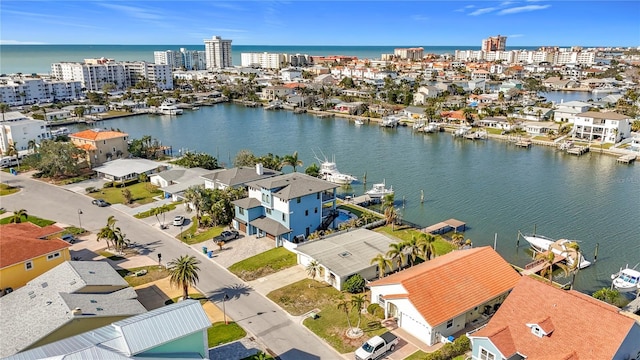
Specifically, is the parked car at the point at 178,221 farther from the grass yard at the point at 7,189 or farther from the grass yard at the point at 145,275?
the grass yard at the point at 7,189

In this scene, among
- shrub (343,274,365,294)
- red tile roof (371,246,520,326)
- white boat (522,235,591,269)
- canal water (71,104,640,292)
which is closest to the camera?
red tile roof (371,246,520,326)

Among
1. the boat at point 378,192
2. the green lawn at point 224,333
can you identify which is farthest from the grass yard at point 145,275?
the boat at point 378,192

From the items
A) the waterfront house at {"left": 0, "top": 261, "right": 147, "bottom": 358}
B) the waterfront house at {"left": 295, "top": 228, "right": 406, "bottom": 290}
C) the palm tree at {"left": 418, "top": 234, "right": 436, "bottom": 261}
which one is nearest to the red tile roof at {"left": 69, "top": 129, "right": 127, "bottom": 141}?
the waterfront house at {"left": 0, "top": 261, "right": 147, "bottom": 358}

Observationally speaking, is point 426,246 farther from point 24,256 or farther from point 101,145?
point 101,145

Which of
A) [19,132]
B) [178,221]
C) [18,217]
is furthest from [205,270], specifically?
[19,132]

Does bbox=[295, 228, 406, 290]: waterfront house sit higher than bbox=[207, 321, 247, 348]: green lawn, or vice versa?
bbox=[295, 228, 406, 290]: waterfront house

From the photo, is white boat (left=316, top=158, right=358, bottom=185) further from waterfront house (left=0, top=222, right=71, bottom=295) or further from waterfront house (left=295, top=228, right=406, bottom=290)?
waterfront house (left=0, top=222, right=71, bottom=295)

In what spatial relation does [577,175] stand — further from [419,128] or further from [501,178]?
[419,128]
